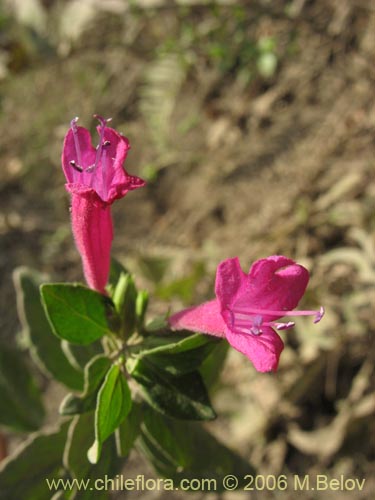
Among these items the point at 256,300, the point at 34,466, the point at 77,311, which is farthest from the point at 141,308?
the point at 34,466

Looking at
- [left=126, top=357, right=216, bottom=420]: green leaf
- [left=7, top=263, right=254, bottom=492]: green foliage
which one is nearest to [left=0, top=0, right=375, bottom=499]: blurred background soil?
[left=7, top=263, right=254, bottom=492]: green foliage

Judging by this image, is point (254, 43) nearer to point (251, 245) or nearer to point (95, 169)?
point (251, 245)

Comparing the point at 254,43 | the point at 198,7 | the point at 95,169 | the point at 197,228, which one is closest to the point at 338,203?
the point at 197,228

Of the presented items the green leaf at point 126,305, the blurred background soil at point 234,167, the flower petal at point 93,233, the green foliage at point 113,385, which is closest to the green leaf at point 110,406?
the green foliage at point 113,385

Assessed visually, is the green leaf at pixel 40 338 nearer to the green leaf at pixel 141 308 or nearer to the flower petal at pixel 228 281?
the green leaf at pixel 141 308

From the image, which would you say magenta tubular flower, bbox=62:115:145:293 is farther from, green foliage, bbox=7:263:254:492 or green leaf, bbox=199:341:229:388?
green leaf, bbox=199:341:229:388
